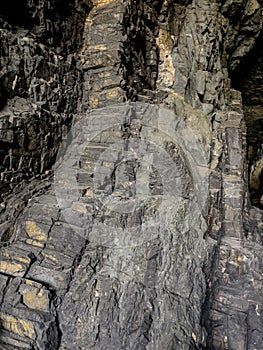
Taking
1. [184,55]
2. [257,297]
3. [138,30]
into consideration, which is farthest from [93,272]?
[184,55]

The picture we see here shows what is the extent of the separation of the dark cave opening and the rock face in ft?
16.5

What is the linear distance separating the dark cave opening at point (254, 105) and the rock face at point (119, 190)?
16.5ft

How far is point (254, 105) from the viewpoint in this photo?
15805mm

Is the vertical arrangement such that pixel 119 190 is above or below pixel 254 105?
below

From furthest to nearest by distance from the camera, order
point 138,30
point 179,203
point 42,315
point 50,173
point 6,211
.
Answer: point 138,30
point 50,173
point 179,203
point 6,211
point 42,315

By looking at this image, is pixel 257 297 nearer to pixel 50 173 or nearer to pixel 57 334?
pixel 57 334

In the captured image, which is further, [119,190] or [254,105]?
[254,105]

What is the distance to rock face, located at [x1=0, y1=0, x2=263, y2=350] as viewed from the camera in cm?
451

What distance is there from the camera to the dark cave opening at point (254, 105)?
13.0 metres

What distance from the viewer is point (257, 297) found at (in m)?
5.74

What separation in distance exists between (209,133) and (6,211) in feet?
19.9

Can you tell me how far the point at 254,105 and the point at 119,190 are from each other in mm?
13109

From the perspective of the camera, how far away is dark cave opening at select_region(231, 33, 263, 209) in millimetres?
13039

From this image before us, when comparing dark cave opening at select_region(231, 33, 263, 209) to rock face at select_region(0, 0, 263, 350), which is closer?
rock face at select_region(0, 0, 263, 350)
